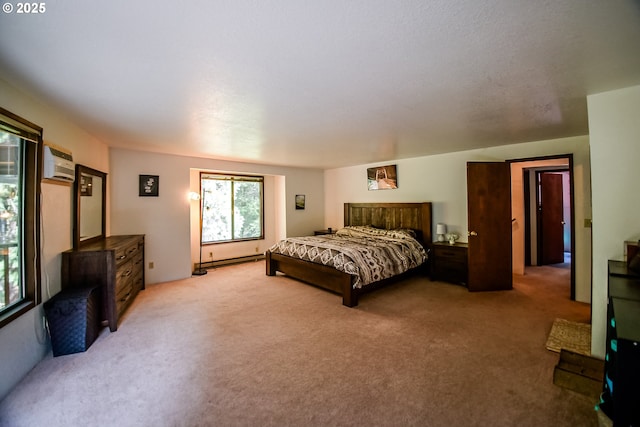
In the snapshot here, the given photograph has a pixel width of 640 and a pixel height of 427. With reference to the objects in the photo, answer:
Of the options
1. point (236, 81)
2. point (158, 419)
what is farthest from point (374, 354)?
point (236, 81)

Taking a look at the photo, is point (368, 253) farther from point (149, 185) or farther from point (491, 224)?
point (149, 185)

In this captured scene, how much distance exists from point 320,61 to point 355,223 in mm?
5033

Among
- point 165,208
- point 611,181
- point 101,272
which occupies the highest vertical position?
point 611,181

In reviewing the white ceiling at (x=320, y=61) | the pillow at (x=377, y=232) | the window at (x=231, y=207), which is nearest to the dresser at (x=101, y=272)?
the white ceiling at (x=320, y=61)

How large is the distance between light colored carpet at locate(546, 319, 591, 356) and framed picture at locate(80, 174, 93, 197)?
5311 millimetres

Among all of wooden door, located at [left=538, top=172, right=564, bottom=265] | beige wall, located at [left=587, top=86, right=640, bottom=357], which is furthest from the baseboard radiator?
wooden door, located at [left=538, top=172, right=564, bottom=265]

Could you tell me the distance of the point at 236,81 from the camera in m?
2.04

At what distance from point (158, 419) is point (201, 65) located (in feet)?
7.60

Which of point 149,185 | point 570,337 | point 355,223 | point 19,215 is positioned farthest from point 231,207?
point 570,337

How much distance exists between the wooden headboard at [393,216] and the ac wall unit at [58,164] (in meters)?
5.07

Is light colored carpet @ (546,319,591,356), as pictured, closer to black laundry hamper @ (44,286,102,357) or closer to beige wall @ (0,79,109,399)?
black laundry hamper @ (44,286,102,357)

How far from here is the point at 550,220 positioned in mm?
6090

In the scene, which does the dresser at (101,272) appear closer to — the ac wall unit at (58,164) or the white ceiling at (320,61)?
the ac wall unit at (58,164)

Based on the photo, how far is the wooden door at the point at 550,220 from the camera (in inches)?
233
